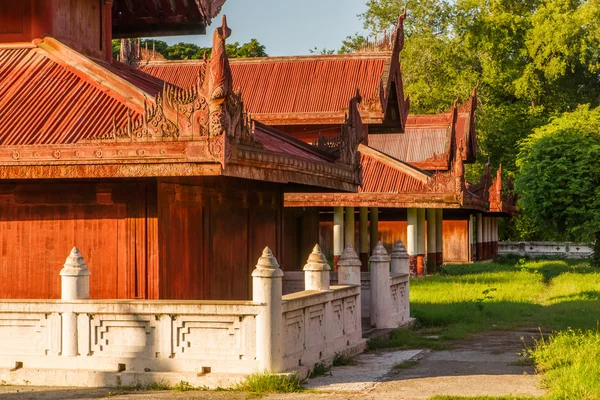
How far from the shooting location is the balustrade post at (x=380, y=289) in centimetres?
1812

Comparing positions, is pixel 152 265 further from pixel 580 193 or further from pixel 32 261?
pixel 580 193

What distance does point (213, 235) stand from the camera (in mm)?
15547

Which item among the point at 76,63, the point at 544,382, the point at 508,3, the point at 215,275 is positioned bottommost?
the point at 544,382

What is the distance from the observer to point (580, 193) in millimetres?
40938

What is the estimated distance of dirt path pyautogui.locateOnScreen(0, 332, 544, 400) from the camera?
468 inches

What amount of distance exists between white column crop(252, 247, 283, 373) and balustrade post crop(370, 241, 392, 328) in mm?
6018

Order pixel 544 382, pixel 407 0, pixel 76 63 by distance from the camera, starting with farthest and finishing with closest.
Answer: pixel 407 0 < pixel 76 63 < pixel 544 382

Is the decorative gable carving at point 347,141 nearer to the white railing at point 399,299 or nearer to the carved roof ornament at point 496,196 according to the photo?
the white railing at point 399,299

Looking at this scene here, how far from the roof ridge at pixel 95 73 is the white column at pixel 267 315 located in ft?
9.12

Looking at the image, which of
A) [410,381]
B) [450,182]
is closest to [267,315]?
[410,381]

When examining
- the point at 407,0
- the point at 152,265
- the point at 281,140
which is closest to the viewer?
the point at 152,265

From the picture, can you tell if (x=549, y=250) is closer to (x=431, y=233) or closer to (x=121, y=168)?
(x=431, y=233)

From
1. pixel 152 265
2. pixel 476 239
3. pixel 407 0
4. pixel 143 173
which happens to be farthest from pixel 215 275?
pixel 407 0

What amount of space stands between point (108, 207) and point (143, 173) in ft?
4.54
